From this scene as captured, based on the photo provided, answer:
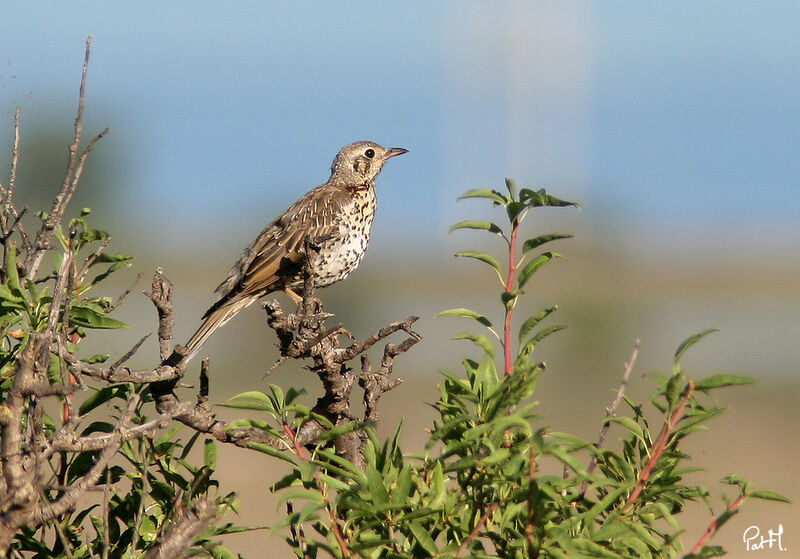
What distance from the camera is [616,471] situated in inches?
104

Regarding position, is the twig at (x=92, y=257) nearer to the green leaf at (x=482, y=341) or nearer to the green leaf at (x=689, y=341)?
the green leaf at (x=482, y=341)

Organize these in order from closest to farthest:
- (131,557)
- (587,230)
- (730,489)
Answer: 1. (131,557)
2. (730,489)
3. (587,230)

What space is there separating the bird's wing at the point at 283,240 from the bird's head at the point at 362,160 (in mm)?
223

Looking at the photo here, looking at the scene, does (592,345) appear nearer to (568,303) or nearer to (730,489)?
(568,303)

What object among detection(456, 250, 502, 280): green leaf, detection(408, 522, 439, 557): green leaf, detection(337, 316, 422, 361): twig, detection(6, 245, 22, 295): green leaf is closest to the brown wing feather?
detection(337, 316, 422, 361): twig

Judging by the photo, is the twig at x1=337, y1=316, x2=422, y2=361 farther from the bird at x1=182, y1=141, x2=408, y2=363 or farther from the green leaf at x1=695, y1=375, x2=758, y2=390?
the bird at x1=182, y1=141, x2=408, y2=363

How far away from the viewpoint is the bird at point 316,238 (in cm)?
628

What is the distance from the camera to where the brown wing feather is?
638 cm

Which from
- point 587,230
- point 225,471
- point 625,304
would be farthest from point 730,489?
point 587,230

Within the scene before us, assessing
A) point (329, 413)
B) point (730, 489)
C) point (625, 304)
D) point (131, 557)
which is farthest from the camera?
point (625, 304)

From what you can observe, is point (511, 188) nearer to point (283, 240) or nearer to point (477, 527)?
point (477, 527)

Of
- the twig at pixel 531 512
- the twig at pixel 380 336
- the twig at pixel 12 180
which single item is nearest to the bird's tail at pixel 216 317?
the twig at pixel 380 336

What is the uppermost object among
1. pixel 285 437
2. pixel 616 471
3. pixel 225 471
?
pixel 225 471

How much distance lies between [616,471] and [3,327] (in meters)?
1.59
